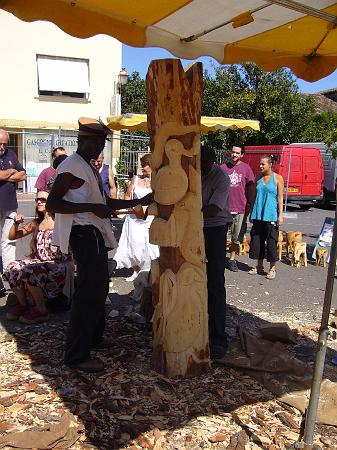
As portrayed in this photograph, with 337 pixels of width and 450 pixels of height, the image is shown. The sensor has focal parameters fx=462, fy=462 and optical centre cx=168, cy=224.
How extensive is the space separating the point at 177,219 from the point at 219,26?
144cm

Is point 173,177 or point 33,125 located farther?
point 33,125

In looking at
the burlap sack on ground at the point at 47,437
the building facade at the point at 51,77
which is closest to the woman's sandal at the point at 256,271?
the burlap sack on ground at the point at 47,437

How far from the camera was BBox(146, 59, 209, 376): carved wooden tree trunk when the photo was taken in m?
3.10

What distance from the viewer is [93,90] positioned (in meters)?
17.2

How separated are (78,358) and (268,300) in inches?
109

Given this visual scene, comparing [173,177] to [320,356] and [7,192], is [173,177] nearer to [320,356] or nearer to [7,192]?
[320,356]

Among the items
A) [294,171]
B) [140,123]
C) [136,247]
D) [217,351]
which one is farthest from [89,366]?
[294,171]

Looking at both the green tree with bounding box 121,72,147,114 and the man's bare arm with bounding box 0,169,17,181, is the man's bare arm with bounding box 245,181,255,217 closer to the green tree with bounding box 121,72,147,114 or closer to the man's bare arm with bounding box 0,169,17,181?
the man's bare arm with bounding box 0,169,17,181

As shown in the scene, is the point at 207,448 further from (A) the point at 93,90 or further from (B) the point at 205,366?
(A) the point at 93,90

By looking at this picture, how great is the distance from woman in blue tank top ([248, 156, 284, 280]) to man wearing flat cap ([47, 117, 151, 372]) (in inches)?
137

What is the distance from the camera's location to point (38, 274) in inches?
174

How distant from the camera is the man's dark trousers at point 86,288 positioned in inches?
128

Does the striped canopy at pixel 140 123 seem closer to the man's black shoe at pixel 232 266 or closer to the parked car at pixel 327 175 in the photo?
the man's black shoe at pixel 232 266

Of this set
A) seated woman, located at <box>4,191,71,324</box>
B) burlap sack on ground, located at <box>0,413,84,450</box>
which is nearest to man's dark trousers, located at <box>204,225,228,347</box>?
burlap sack on ground, located at <box>0,413,84,450</box>
